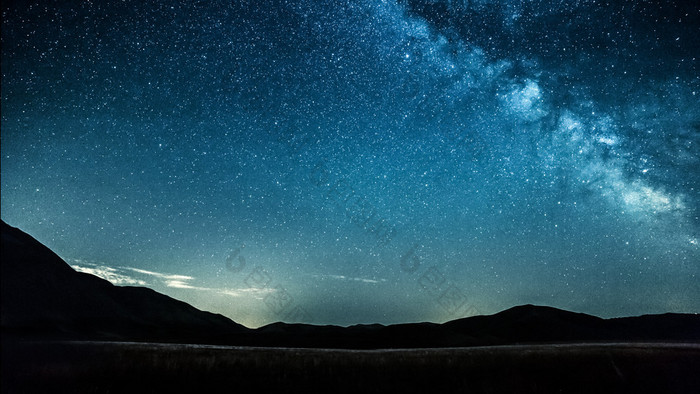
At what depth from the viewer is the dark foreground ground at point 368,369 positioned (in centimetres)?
1109

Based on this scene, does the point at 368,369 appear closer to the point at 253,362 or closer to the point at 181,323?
the point at 253,362

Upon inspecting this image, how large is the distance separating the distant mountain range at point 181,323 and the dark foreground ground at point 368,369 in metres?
2.39

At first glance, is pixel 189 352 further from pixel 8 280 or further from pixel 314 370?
pixel 8 280

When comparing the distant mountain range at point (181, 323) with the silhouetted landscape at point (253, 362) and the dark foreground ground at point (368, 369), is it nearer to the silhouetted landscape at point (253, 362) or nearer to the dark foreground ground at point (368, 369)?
the silhouetted landscape at point (253, 362)

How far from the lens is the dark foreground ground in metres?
11.1

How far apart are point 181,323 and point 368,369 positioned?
13.7 metres

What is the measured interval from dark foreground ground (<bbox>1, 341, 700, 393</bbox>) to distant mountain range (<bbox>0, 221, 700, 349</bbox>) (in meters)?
2.39

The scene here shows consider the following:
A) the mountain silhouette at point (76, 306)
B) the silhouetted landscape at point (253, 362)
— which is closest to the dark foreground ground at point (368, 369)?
the silhouetted landscape at point (253, 362)

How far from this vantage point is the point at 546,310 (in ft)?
96.1

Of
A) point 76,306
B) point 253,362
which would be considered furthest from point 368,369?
point 76,306

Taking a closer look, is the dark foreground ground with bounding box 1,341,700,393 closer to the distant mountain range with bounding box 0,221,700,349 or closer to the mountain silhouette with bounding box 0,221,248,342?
the mountain silhouette with bounding box 0,221,248,342

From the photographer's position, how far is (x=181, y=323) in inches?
798

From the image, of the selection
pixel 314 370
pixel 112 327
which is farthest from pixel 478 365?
pixel 112 327

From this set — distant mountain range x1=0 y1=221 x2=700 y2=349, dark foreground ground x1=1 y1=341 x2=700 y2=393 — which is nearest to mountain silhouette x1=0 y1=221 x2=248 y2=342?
distant mountain range x1=0 y1=221 x2=700 y2=349
